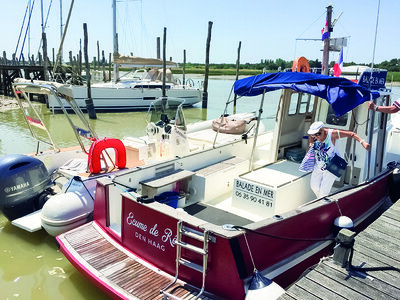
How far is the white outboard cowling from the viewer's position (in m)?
5.39

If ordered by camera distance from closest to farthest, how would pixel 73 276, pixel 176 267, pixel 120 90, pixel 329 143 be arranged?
pixel 176 267 → pixel 329 143 → pixel 73 276 → pixel 120 90

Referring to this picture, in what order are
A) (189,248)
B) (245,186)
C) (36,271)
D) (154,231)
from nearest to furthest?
(189,248), (154,231), (245,186), (36,271)

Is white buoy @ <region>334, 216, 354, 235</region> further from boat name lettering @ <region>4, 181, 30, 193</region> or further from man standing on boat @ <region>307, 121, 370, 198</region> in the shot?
boat name lettering @ <region>4, 181, 30, 193</region>

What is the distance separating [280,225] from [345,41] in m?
4.35

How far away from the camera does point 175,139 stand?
6.91m

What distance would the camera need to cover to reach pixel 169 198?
4820 millimetres

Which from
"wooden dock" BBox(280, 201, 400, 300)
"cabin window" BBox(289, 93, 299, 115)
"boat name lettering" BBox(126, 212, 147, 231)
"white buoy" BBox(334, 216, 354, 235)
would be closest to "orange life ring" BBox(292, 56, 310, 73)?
"cabin window" BBox(289, 93, 299, 115)

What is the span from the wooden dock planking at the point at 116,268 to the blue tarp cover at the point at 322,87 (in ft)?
10.2

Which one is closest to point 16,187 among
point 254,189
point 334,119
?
point 254,189

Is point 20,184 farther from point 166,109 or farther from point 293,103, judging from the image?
point 293,103

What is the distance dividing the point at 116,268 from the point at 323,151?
3093mm

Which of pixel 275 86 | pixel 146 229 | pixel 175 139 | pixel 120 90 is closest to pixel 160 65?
pixel 120 90

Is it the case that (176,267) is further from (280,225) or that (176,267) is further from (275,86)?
(275,86)

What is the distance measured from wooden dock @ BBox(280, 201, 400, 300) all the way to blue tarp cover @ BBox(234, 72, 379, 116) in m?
1.80
